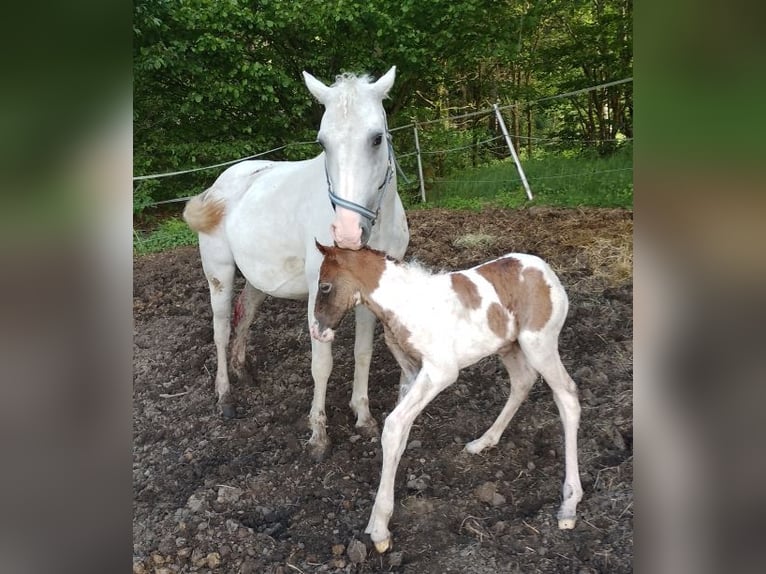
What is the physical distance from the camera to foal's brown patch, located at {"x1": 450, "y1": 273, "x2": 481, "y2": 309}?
1692 mm

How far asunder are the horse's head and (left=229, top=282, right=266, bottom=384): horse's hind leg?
4.37ft

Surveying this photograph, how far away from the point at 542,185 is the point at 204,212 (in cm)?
150

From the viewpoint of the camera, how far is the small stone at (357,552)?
1.67 metres

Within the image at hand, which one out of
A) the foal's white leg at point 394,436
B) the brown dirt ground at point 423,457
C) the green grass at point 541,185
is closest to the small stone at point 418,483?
the brown dirt ground at point 423,457

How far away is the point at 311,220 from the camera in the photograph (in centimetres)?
209

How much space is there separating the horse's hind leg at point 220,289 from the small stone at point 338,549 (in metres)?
1.07

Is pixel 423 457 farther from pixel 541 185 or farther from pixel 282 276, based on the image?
pixel 541 185

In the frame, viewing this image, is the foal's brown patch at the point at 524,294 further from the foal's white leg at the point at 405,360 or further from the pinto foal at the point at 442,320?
the foal's white leg at the point at 405,360

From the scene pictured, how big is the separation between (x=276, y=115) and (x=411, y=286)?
1005 mm

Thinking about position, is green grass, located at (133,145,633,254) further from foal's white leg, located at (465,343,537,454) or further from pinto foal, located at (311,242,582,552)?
foal's white leg, located at (465,343,537,454)
